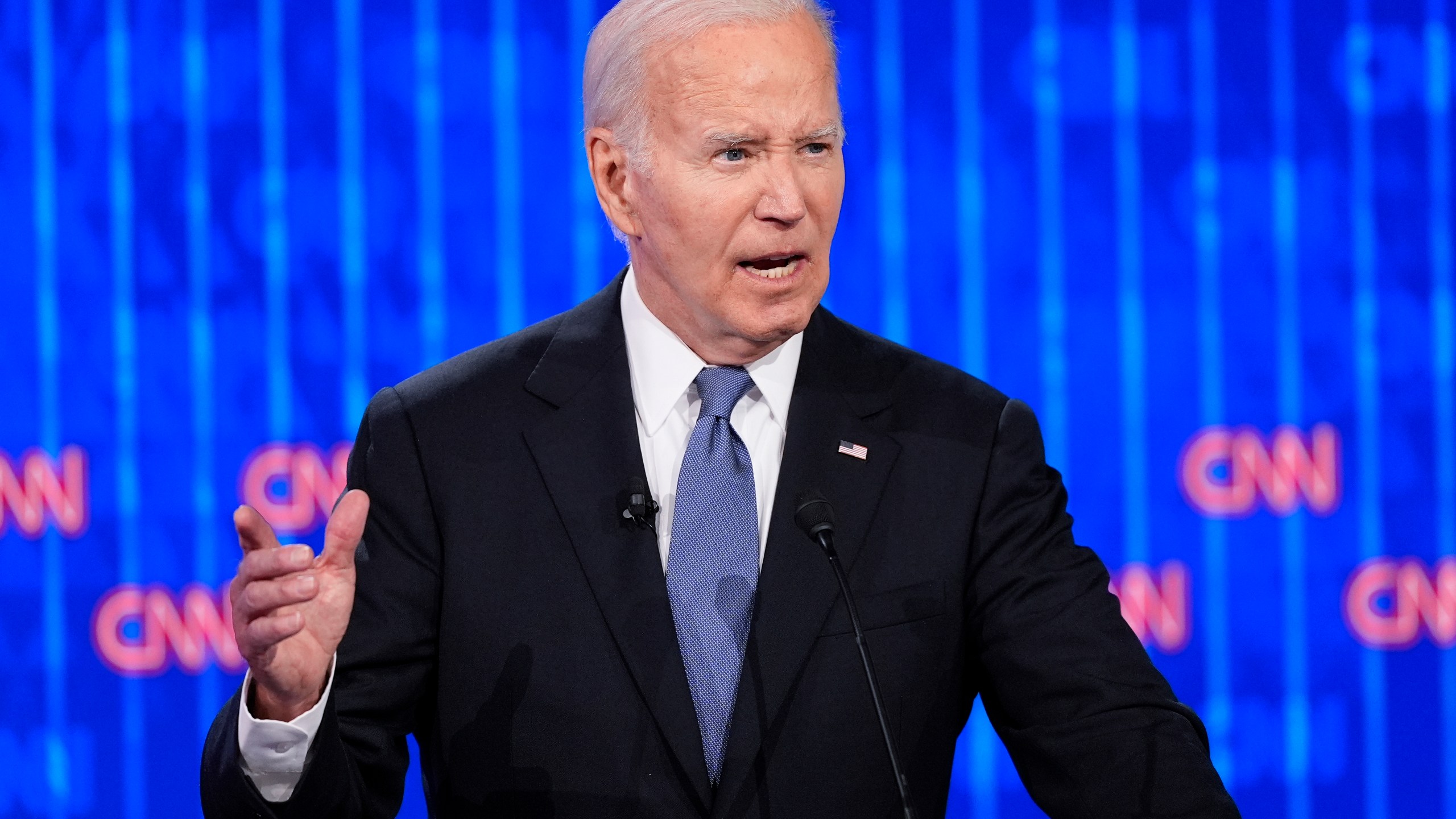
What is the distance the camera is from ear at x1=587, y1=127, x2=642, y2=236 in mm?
1696

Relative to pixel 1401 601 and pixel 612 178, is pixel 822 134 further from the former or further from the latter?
pixel 1401 601

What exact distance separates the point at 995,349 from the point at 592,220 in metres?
0.87

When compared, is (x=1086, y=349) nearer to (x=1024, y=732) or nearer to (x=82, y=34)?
(x=1024, y=732)

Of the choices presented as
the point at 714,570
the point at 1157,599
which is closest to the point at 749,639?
the point at 714,570

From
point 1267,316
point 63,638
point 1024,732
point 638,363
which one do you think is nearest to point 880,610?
point 1024,732

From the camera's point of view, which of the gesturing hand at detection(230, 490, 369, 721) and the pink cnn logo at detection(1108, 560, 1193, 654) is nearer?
the gesturing hand at detection(230, 490, 369, 721)

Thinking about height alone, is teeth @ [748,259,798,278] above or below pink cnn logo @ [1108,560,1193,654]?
above


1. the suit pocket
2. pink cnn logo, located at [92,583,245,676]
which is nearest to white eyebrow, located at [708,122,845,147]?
the suit pocket

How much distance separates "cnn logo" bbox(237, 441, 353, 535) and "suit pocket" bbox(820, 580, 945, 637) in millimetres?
1551

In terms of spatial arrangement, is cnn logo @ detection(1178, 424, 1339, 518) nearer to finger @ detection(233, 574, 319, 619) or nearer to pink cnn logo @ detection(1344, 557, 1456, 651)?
pink cnn logo @ detection(1344, 557, 1456, 651)

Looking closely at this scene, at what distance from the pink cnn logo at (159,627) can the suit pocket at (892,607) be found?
67.8 inches

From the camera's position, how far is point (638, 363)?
169 centimetres

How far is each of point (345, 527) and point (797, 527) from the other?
1.52 feet

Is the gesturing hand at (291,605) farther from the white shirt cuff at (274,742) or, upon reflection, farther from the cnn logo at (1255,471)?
the cnn logo at (1255,471)
